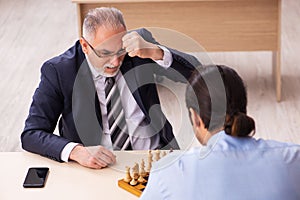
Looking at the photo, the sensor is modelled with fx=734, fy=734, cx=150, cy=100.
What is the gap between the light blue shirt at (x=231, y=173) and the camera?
6.10 ft

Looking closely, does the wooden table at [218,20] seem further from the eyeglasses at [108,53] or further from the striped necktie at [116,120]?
the eyeglasses at [108,53]

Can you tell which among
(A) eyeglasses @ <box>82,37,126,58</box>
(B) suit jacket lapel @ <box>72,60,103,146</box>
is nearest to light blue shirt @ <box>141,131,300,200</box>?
(A) eyeglasses @ <box>82,37,126,58</box>

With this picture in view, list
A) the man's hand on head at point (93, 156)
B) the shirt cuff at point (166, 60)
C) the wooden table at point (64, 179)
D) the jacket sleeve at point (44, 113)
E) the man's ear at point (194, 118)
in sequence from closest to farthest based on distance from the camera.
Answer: the man's ear at point (194, 118) → the wooden table at point (64, 179) → the man's hand on head at point (93, 156) → the jacket sleeve at point (44, 113) → the shirt cuff at point (166, 60)

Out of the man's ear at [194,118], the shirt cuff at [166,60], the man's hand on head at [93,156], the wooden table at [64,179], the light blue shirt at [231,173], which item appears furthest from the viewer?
the shirt cuff at [166,60]

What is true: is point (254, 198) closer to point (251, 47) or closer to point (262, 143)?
point (262, 143)

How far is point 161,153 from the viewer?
250 cm

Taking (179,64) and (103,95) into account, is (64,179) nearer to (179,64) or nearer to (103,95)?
(103,95)

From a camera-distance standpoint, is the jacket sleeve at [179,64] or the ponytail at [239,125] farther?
the jacket sleeve at [179,64]

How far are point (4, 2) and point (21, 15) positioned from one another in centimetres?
48

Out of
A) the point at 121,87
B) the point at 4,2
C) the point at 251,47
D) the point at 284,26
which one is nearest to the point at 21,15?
the point at 4,2

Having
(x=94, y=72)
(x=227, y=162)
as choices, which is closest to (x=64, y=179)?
(x=94, y=72)

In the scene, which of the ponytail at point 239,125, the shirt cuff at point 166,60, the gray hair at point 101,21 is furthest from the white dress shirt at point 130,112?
the ponytail at point 239,125

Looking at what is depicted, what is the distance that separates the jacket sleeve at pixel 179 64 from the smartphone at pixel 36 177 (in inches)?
24.1

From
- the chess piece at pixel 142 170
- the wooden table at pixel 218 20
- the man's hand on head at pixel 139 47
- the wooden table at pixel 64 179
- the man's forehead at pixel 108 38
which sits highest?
the man's forehead at pixel 108 38
